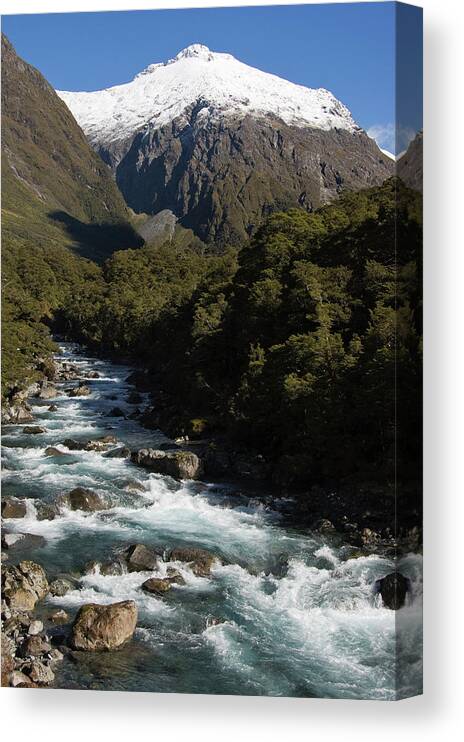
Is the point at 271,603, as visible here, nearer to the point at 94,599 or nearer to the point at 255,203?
the point at 94,599

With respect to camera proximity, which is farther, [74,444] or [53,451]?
[74,444]

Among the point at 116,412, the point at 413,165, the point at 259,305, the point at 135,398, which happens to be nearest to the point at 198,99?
the point at 413,165

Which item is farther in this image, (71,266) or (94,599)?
(71,266)

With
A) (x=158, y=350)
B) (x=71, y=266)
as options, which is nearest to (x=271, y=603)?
(x=71, y=266)

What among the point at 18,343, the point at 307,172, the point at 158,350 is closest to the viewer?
the point at 307,172

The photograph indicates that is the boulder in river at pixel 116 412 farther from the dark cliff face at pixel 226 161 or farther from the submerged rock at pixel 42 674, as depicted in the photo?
the submerged rock at pixel 42 674

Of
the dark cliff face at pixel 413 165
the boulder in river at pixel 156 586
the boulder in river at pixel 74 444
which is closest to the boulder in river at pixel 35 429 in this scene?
the boulder in river at pixel 74 444

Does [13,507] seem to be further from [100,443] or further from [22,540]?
[100,443]
